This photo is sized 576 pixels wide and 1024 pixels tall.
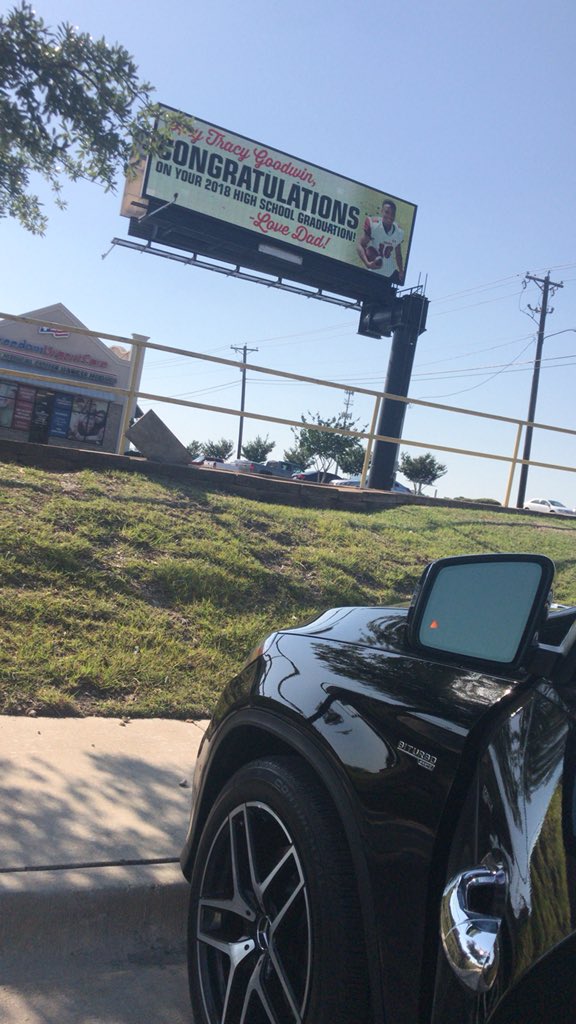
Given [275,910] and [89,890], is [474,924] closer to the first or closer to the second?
[275,910]

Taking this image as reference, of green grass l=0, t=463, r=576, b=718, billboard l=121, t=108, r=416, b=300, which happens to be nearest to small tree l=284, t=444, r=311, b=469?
billboard l=121, t=108, r=416, b=300

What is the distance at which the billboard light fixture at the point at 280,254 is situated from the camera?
74.9 feet

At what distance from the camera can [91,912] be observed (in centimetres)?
311

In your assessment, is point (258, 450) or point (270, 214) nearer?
point (270, 214)

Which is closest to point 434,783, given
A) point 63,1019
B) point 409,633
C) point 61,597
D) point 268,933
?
point 409,633

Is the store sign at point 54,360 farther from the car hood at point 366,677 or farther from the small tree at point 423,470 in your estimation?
the car hood at point 366,677

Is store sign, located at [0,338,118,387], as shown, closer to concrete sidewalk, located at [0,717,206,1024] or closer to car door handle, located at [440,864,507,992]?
concrete sidewalk, located at [0,717,206,1024]

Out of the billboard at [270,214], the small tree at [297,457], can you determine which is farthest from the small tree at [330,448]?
the billboard at [270,214]

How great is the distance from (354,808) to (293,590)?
5304 millimetres

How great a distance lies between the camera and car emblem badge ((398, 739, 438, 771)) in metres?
1.90

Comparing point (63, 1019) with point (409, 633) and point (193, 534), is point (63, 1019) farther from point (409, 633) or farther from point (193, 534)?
point (193, 534)

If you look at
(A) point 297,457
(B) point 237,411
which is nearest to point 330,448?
(A) point 297,457

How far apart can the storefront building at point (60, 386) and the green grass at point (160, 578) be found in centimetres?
1143

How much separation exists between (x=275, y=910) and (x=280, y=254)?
22.3 m
